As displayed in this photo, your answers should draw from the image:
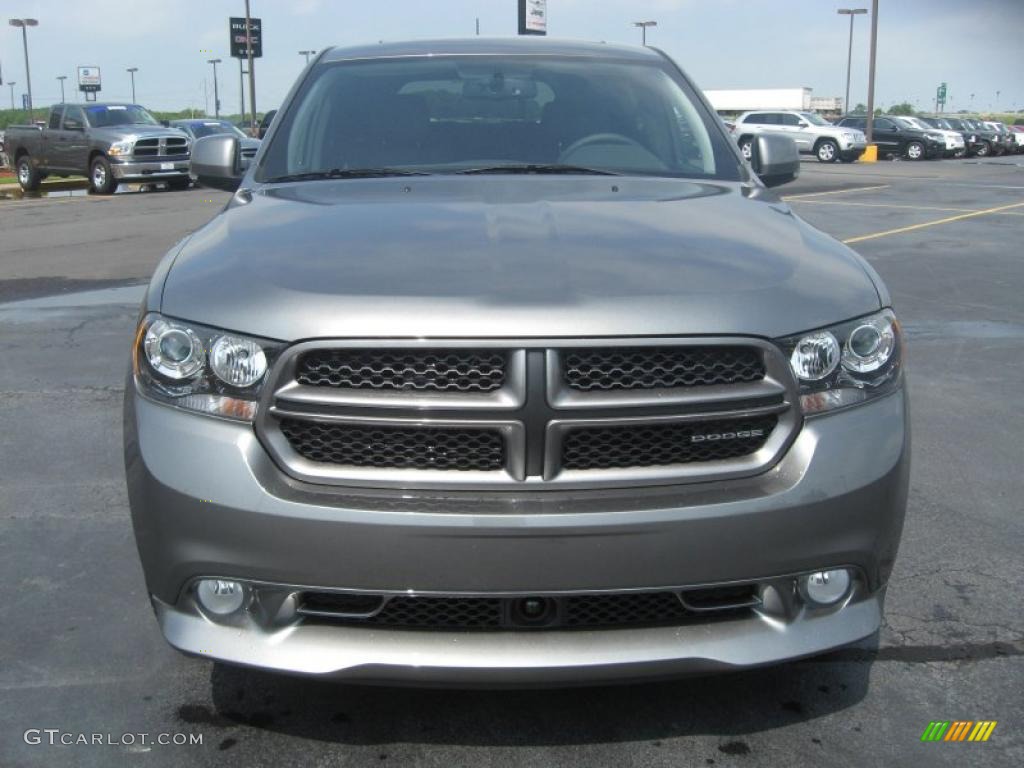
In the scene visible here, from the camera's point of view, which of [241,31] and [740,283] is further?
[241,31]

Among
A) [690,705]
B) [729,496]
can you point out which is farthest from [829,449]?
[690,705]

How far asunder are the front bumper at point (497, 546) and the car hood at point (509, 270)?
0.95 feet

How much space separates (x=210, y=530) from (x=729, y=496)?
112 cm

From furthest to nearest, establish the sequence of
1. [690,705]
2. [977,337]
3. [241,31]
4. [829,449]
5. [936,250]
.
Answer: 1. [241,31]
2. [936,250]
3. [977,337]
4. [690,705]
5. [829,449]

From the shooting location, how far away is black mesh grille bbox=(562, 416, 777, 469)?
2414mm

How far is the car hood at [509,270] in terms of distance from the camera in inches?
94.0

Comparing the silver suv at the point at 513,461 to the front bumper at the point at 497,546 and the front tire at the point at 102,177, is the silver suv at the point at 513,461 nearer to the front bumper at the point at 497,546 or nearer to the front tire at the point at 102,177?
the front bumper at the point at 497,546

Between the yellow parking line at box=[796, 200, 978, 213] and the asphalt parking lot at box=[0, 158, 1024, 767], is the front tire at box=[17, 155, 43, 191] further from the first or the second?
the asphalt parking lot at box=[0, 158, 1024, 767]

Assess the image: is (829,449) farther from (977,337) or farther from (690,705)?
(977,337)

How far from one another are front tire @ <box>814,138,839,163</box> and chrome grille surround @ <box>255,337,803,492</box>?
129 feet

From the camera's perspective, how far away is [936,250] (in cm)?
1294

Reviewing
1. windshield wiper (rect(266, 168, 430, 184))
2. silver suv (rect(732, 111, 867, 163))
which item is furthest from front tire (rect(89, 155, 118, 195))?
silver suv (rect(732, 111, 867, 163))

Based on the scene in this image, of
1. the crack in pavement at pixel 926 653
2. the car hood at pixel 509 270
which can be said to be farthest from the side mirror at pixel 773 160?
the crack in pavement at pixel 926 653

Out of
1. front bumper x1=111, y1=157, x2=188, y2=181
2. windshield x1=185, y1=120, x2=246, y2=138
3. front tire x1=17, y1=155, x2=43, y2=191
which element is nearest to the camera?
front bumper x1=111, y1=157, x2=188, y2=181
